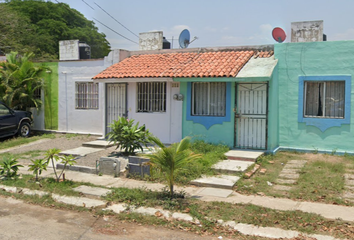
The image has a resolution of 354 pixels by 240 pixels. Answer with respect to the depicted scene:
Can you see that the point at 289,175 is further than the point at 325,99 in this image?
No

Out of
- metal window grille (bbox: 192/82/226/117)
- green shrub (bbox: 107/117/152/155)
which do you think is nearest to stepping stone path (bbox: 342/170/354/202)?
metal window grille (bbox: 192/82/226/117)

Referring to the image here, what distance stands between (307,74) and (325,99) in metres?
0.96

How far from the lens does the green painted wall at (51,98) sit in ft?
53.8

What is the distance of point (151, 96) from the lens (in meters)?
13.3

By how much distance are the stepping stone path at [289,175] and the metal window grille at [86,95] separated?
335 inches

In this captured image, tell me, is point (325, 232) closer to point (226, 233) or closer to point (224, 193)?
point (226, 233)

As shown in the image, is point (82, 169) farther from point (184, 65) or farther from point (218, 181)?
point (184, 65)

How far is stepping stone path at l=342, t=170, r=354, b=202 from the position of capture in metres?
7.46

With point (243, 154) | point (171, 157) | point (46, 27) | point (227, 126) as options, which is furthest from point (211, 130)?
point (46, 27)

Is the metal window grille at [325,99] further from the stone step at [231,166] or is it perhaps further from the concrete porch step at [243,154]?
the stone step at [231,166]

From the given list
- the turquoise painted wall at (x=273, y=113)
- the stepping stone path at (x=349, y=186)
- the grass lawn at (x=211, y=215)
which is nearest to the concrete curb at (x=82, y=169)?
the grass lawn at (x=211, y=215)

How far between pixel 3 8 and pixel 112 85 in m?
18.1

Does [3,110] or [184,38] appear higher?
[184,38]

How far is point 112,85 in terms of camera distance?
13.9 m
